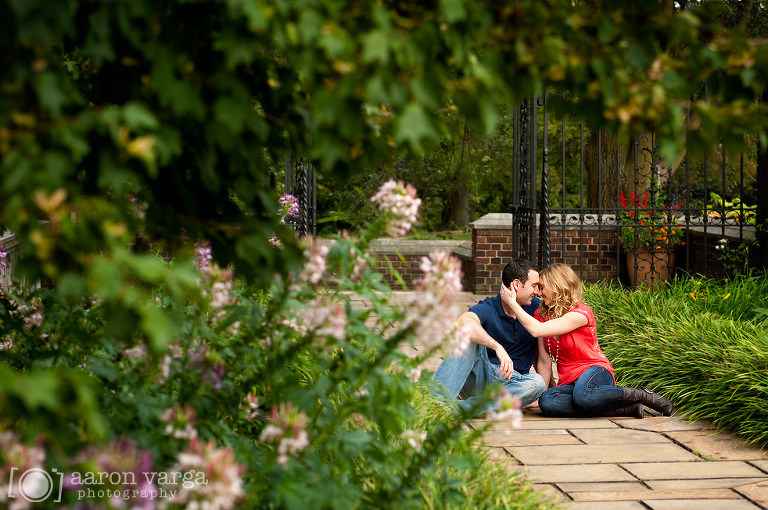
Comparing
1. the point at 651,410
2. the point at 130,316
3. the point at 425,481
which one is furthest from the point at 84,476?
the point at 651,410

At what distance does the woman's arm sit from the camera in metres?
4.75

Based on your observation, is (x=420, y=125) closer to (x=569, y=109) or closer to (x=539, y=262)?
(x=569, y=109)

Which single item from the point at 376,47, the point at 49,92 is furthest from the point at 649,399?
the point at 49,92

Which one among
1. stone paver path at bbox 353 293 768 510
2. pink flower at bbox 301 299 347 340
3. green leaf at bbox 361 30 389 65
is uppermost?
green leaf at bbox 361 30 389 65

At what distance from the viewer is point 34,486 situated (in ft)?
4.62

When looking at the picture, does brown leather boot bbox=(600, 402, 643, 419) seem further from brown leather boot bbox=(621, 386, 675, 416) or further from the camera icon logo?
the camera icon logo

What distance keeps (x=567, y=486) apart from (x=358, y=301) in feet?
22.8

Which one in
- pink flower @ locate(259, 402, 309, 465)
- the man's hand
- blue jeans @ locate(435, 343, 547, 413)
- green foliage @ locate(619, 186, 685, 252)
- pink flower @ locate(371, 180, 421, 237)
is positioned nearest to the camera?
pink flower @ locate(259, 402, 309, 465)

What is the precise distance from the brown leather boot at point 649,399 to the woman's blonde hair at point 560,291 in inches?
24.2

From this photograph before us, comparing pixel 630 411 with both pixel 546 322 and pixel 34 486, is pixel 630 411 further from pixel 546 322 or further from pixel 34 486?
pixel 34 486

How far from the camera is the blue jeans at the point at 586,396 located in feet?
15.6

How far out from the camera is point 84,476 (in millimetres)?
1868

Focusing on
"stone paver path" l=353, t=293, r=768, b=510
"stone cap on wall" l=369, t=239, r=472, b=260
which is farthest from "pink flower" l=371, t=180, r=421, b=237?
"stone cap on wall" l=369, t=239, r=472, b=260

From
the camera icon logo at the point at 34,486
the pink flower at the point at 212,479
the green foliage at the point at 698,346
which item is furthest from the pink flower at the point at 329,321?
the green foliage at the point at 698,346
